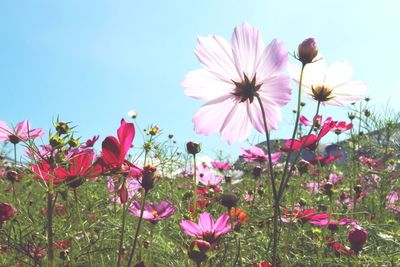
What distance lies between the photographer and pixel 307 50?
690mm

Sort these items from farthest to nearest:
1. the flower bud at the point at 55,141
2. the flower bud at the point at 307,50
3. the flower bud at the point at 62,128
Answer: the flower bud at the point at 62,128
the flower bud at the point at 55,141
the flower bud at the point at 307,50

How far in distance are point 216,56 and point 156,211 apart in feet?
1.67

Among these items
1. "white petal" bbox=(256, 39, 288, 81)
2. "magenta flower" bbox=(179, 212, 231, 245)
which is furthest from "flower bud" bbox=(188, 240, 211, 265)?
"white petal" bbox=(256, 39, 288, 81)

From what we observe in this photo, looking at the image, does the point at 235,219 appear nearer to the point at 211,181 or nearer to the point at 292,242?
the point at 292,242

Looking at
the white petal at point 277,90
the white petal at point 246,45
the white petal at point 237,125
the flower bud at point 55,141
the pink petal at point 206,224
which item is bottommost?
the pink petal at point 206,224

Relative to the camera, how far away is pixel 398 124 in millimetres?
2268

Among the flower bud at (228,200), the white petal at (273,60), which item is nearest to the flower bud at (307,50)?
the white petal at (273,60)

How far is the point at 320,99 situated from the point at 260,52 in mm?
159

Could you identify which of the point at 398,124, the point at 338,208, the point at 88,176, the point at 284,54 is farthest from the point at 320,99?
the point at 398,124

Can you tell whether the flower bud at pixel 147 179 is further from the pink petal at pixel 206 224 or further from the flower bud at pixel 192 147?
the flower bud at pixel 192 147

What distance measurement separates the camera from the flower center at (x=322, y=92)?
32.4 inches

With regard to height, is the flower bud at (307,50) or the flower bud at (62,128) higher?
the flower bud at (307,50)

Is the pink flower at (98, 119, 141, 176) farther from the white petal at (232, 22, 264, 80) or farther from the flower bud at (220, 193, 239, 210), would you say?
the flower bud at (220, 193, 239, 210)

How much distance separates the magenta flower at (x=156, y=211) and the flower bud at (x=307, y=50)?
0.50 m
